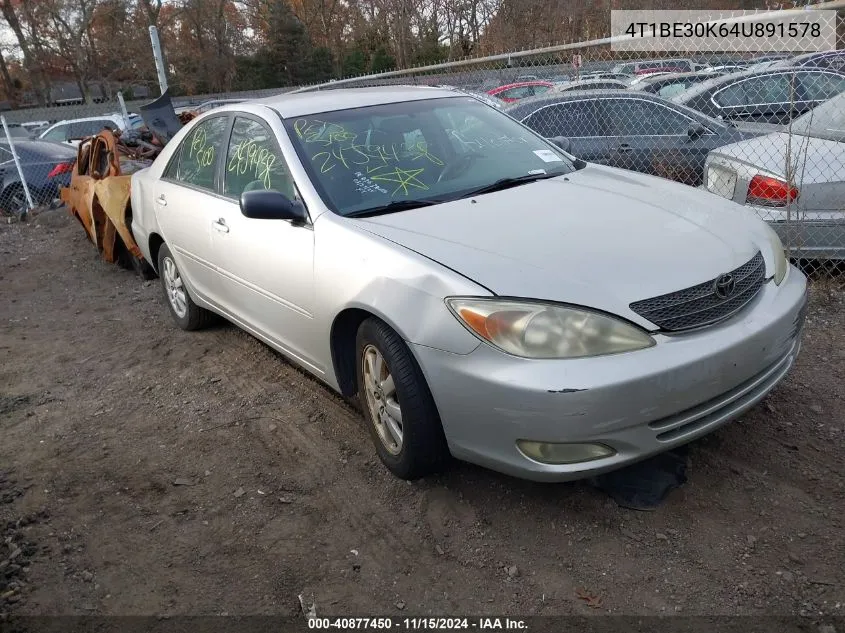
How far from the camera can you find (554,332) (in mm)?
2555

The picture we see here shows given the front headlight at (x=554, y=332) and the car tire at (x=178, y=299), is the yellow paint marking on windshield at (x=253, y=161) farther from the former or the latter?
the front headlight at (x=554, y=332)

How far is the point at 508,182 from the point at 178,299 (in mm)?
2950

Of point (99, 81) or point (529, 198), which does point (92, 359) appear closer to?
point (529, 198)

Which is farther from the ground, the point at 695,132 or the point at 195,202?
the point at 195,202

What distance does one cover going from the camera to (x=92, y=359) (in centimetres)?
524

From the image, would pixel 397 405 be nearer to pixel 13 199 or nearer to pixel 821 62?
pixel 821 62

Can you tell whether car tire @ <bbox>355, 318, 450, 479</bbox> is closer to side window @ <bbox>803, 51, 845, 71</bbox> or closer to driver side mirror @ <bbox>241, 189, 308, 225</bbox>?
driver side mirror @ <bbox>241, 189, 308, 225</bbox>

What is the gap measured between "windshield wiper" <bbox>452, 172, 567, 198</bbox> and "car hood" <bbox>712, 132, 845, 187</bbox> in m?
2.00

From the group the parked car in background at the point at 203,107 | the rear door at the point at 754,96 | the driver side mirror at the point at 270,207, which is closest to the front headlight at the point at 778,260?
the driver side mirror at the point at 270,207

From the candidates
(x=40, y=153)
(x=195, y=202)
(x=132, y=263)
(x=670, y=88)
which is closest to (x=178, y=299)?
(x=195, y=202)

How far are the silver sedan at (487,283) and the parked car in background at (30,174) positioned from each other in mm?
9290

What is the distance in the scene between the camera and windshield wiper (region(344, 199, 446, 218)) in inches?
131

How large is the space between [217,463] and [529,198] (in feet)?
6.67

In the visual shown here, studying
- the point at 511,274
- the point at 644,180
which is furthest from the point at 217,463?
the point at 644,180
